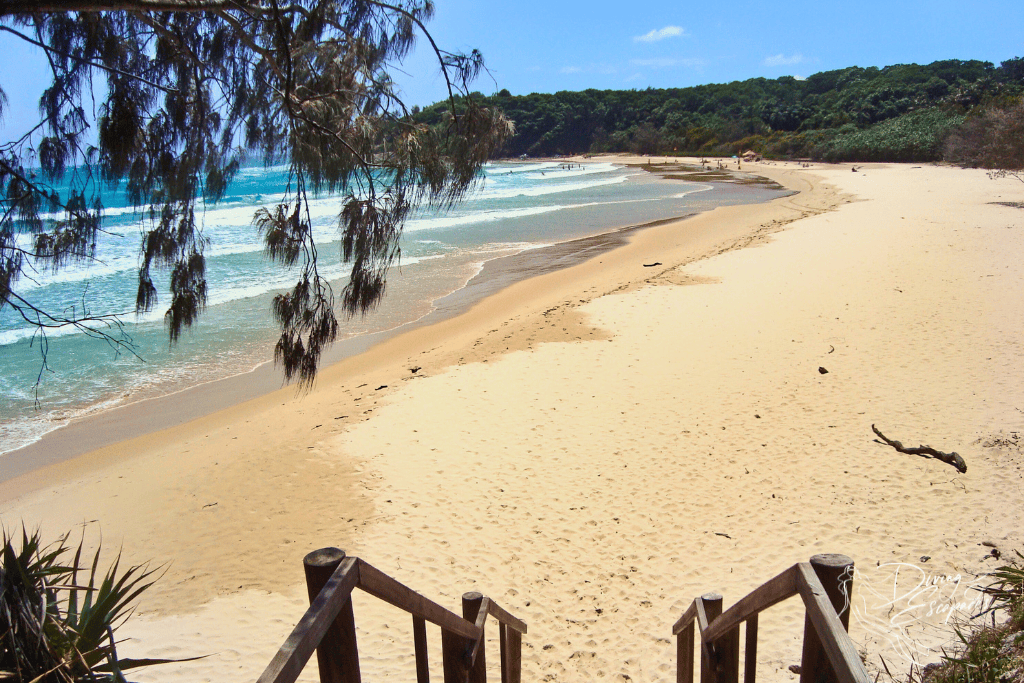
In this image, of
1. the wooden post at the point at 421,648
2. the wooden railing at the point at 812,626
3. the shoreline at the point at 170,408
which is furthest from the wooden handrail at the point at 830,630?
the shoreline at the point at 170,408

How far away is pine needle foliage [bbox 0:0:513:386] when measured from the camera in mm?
4582

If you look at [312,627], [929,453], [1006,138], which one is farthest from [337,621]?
[1006,138]

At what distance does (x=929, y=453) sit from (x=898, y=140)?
2183 inches

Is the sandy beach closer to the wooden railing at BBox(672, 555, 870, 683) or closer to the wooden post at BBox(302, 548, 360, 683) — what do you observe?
the wooden railing at BBox(672, 555, 870, 683)

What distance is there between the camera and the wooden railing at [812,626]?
1340 mm

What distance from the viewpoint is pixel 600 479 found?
20.7 feet

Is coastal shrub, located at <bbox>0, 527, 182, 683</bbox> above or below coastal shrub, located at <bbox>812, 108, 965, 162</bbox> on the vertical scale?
below

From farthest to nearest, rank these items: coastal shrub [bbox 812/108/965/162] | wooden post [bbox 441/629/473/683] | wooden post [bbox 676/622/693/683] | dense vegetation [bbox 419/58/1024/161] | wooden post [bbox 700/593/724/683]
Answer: dense vegetation [bbox 419/58/1024/161]
coastal shrub [bbox 812/108/965/162]
wooden post [bbox 676/622/693/683]
wooden post [bbox 700/593/724/683]
wooden post [bbox 441/629/473/683]

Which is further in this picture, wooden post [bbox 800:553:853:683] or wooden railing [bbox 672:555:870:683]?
wooden post [bbox 800:553:853:683]

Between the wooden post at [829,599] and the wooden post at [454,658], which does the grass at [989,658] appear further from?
the wooden post at [454,658]

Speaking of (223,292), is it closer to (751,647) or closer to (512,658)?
(512,658)

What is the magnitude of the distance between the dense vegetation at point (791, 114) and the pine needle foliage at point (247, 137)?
2586 cm

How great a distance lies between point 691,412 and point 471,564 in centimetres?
345

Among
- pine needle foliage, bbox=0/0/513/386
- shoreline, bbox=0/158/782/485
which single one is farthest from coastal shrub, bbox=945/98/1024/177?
pine needle foliage, bbox=0/0/513/386
